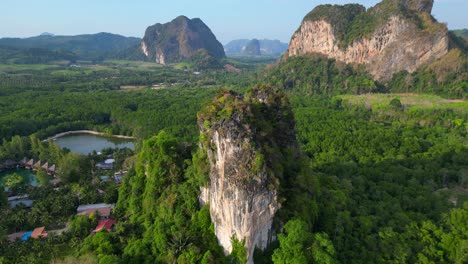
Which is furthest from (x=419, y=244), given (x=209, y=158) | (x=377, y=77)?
(x=377, y=77)

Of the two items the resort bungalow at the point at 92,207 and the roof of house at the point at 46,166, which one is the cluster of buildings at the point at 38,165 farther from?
the resort bungalow at the point at 92,207

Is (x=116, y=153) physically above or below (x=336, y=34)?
below

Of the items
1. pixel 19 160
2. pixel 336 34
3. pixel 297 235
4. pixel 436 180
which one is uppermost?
pixel 336 34

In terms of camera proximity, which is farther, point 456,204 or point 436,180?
point 436,180

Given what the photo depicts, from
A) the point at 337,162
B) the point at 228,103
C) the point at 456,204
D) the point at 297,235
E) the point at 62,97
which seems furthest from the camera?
the point at 62,97

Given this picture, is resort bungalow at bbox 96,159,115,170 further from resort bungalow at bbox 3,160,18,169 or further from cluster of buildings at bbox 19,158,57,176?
resort bungalow at bbox 3,160,18,169

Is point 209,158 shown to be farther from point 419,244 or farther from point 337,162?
point 337,162

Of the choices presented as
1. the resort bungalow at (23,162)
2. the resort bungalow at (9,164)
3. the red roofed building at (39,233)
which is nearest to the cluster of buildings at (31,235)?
the red roofed building at (39,233)
